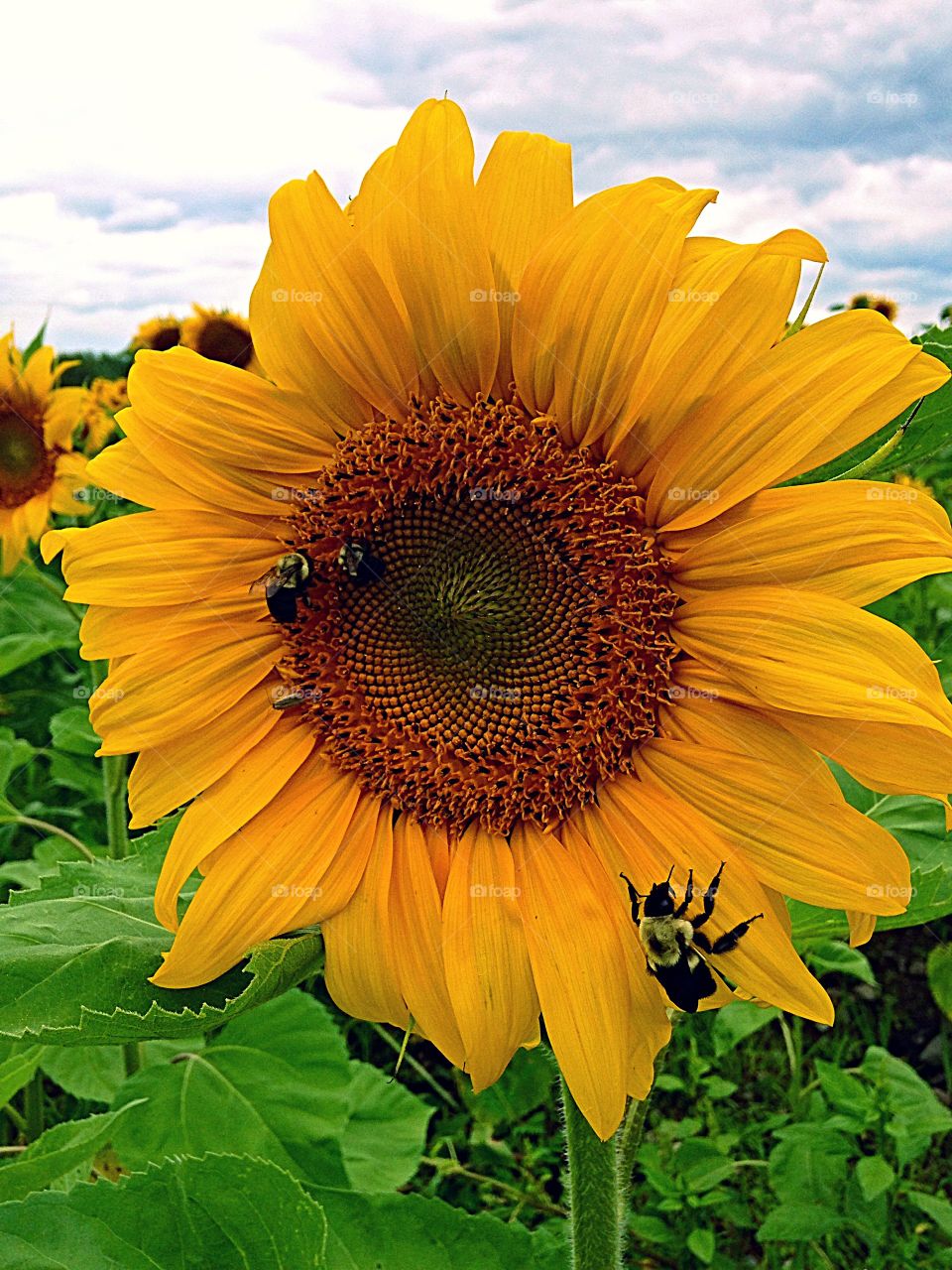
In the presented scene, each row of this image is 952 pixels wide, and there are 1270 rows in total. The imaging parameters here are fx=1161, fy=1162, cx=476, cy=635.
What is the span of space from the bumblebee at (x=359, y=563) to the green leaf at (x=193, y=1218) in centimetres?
91

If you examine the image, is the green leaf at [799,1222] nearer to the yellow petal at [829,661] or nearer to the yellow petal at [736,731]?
the yellow petal at [736,731]

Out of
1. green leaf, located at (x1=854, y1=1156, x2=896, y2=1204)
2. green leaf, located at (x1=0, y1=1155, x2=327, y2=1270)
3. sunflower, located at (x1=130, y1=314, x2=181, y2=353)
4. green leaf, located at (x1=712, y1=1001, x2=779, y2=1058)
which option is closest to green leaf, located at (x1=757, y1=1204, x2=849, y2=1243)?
green leaf, located at (x1=854, y1=1156, x2=896, y2=1204)

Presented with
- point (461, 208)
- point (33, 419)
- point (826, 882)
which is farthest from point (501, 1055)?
point (33, 419)

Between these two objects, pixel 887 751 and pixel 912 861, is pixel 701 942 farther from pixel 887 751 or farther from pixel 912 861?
pixel 912 861

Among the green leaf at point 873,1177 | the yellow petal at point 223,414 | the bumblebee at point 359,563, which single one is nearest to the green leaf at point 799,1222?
the green leaf at point 873,1177

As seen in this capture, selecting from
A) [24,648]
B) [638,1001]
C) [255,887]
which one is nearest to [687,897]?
[638,1001]

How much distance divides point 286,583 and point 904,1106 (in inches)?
87.2

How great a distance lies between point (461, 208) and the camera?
1.45m

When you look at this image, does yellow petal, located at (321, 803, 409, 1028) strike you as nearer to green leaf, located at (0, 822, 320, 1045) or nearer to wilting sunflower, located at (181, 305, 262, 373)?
green leaf, located at (0, 822, 320, 1045)

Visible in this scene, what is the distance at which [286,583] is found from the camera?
1654mm

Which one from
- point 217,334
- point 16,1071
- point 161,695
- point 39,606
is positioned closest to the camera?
point 161,695

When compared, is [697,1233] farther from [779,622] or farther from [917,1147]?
[779,622]

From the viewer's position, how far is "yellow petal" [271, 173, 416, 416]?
1.54 meters

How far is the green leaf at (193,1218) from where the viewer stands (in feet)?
5.58
